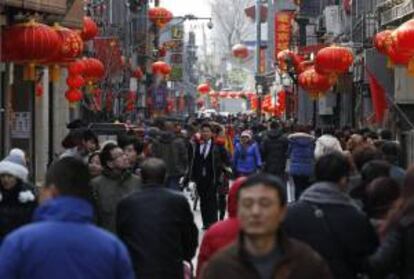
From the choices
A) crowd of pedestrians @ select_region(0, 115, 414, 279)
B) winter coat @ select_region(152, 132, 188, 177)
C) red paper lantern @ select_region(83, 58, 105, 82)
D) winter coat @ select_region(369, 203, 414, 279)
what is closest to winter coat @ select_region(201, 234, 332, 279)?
crowd of pedestrians @ select_region(0, 115, 414, 279)

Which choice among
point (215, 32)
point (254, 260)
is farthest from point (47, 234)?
point (215, 32)

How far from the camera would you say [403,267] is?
735cm

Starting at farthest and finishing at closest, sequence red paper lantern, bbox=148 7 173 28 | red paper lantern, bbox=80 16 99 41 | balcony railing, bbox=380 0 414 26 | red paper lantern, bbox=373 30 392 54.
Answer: red paper lantern, bbox=148 7 173 28 → red paper lantern, bbox=80 16 99 41 → balcony railing, bbox=380 0 414 26 → red paper lantern, bbox=373 30 392 54

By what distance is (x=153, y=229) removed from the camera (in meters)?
9.24

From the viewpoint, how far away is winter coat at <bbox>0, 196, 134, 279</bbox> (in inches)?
234

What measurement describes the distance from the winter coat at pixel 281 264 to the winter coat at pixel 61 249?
1.77 feet

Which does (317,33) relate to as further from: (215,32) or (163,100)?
(215,32)

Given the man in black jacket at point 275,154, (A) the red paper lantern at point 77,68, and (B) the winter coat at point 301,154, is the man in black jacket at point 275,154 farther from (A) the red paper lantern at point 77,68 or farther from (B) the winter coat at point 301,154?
(A) the red paper lantern at point 77,68

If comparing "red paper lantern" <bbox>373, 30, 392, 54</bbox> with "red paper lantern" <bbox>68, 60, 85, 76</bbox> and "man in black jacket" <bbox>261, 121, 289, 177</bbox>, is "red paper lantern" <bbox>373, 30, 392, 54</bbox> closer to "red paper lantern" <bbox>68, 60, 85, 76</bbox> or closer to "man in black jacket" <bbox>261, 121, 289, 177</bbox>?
"man in black jacket" <bbox>261, 121, 289, 177</bbox>

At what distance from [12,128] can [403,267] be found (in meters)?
15.9

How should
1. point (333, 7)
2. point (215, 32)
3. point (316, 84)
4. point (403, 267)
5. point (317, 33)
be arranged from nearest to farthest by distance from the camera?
point (403, 267) → point (316, 84) → point (333, 7) → point (317, 33) → point (215, 32)


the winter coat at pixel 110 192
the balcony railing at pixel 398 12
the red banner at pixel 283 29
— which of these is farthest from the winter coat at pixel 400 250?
the red banner at pixel 283 29

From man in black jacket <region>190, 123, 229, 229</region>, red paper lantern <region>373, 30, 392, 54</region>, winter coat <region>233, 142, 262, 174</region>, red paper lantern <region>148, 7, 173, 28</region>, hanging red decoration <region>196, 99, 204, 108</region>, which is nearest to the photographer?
man in black jacket <region>190, 123, 229, 229</region>

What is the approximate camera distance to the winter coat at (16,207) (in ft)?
30.7
